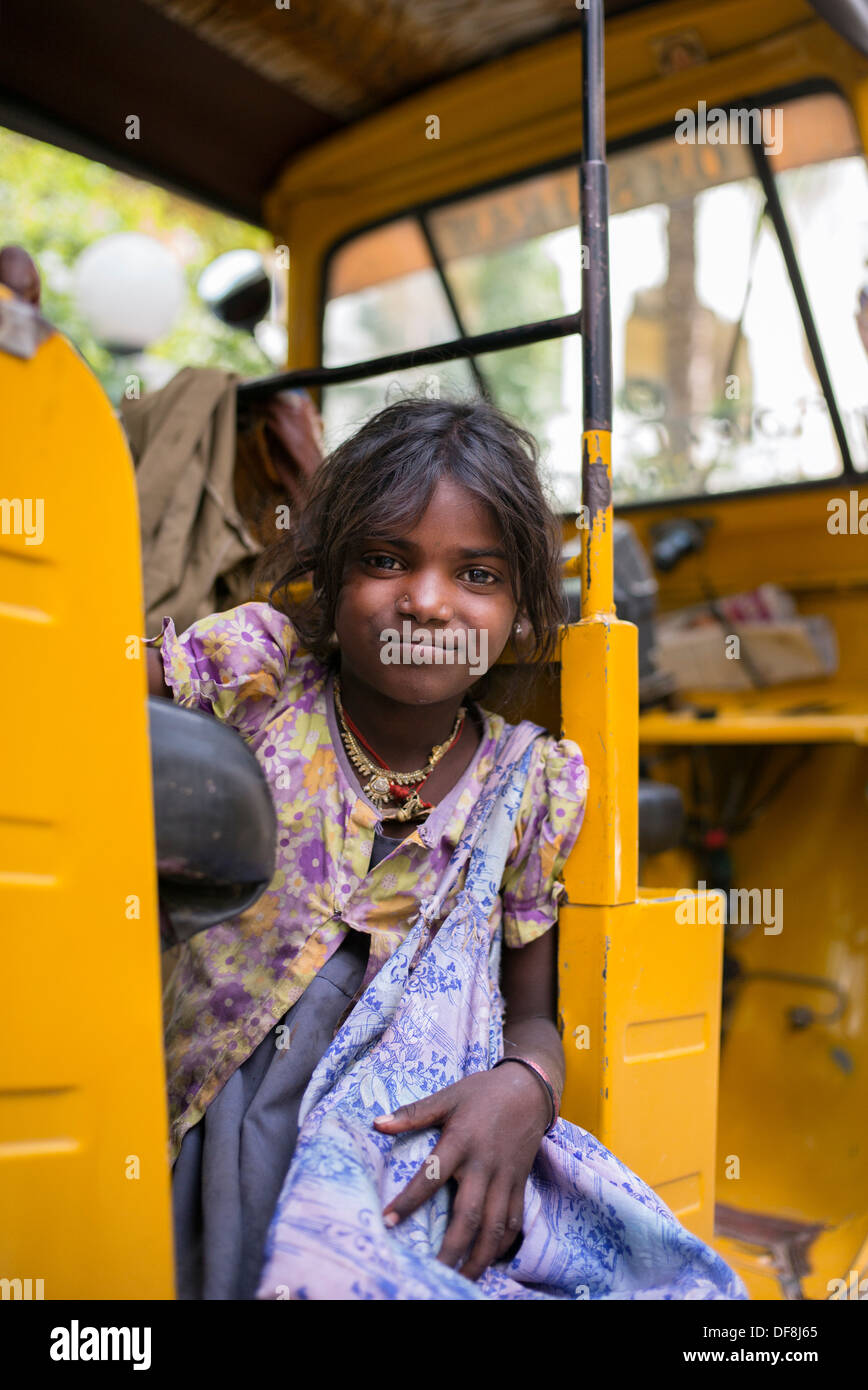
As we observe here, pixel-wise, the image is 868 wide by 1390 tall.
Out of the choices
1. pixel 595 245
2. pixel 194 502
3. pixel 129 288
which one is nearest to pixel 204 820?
pixel 595 245

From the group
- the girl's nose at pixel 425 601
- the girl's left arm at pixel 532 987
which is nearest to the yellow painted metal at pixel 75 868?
the girl's nose at pixel 425 601

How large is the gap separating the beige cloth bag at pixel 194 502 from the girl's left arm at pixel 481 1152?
0.95 m

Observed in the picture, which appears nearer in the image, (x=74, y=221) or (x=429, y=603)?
(x=429, y=603)

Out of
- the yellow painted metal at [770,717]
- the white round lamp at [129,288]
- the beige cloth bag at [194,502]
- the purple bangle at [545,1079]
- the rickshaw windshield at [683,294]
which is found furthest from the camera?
the white round lamp at [129,288]

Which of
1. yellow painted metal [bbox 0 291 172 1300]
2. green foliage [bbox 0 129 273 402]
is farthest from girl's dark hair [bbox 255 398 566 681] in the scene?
green foliage [bbox 0 129 273 402]

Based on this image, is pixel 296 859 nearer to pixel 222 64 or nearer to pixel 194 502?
pixel 194 502

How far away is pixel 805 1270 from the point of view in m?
1.69

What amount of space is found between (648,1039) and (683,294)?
1784 millimetres

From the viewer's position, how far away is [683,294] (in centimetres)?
246

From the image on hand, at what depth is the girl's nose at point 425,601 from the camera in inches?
44.9

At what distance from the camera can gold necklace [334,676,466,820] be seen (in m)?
1.24

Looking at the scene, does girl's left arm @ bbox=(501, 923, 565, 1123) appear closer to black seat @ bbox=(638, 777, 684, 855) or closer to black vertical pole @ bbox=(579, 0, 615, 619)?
black vertical pole @ bbox=(579, 0, 615, 619)

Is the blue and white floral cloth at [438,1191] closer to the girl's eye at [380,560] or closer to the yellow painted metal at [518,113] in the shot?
the girl's eye at [380,560]
